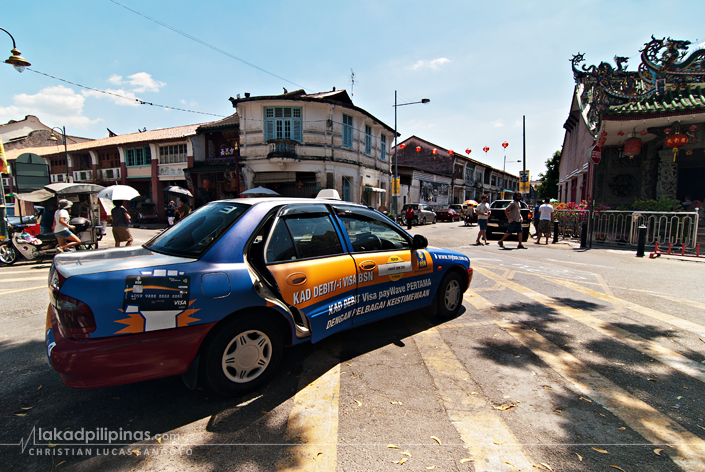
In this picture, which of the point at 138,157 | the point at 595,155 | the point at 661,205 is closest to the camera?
the point at 661,205

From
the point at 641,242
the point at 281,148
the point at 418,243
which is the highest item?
the point at 281,148

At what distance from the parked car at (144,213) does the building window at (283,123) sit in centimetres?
1214

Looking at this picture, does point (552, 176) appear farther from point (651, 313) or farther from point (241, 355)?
point (241, 355)

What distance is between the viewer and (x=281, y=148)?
2020cm

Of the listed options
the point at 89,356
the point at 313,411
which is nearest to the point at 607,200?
the point at 313,411

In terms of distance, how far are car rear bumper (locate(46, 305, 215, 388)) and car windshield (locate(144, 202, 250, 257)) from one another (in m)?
0.63

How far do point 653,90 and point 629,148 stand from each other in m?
2.11

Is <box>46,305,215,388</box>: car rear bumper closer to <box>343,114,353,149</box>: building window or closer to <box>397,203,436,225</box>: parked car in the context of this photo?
<box>343,114,353,149</box>: building window

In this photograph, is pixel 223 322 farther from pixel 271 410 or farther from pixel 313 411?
pixel 313 411

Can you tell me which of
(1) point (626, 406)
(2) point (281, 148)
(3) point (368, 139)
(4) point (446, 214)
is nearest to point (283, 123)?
(2) point (281, 148)

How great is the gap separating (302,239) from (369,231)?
0.91 meters

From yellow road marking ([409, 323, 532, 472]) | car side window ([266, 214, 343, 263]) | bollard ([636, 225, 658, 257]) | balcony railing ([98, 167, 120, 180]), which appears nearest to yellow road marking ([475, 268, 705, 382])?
yellow road marking ([409, 323, 532, 472])

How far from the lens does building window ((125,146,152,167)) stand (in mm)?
26453

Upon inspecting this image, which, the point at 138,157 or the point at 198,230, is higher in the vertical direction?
the point at 138,157
